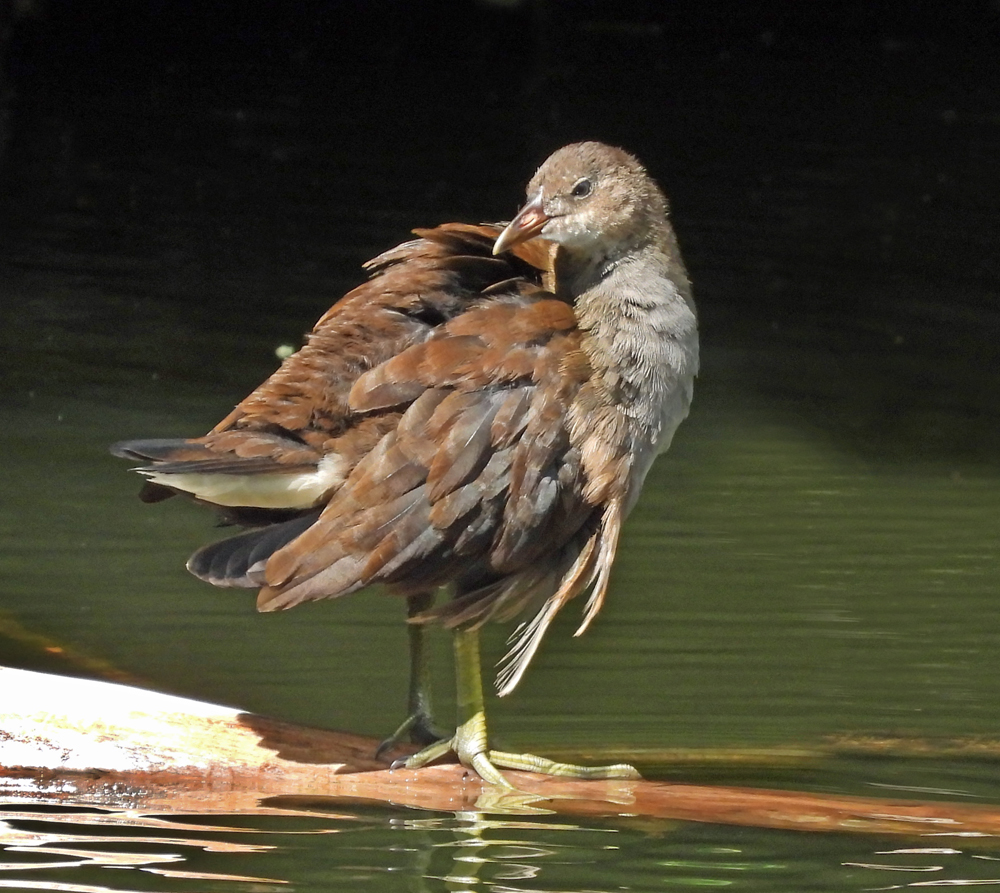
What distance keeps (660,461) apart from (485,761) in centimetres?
326

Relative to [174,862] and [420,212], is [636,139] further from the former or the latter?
[174,862]

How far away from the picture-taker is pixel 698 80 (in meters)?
18.6

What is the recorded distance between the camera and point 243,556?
4.27 m

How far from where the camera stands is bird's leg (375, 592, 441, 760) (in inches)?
185

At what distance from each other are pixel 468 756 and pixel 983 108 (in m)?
13.6

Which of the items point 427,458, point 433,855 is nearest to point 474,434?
point 427,458

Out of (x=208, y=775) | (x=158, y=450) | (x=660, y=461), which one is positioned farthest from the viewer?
(x=660, y=461)

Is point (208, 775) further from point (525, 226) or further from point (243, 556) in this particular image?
point (525, 226)

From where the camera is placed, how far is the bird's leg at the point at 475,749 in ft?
14.8

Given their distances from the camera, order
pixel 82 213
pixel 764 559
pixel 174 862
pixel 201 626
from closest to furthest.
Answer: pixel 174 862 < pixel 201 626 < pixel 764 559 < pixel 82 213

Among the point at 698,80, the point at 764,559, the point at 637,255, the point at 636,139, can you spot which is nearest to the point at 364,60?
the point at 698,80

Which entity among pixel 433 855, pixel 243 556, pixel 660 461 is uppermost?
pixel 660 461

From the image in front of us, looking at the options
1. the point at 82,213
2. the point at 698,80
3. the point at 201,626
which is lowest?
the point at 201,626

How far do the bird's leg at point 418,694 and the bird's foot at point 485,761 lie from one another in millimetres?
162
